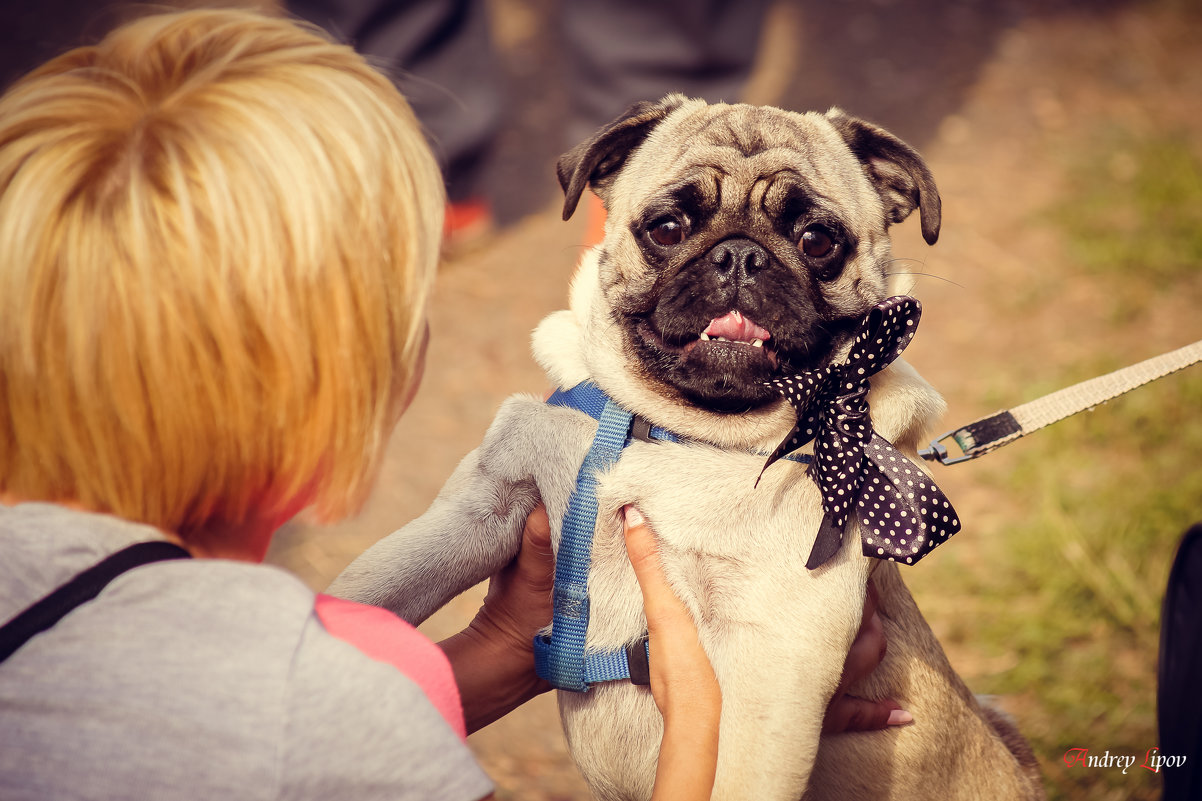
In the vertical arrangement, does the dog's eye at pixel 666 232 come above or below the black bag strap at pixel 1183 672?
above

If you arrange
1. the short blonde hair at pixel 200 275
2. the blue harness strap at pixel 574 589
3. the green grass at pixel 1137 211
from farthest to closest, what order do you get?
the green grass at pixel 1137 211 → the blue harness strap at pixel 574 589 → the short blonde hair at pixel 200 275

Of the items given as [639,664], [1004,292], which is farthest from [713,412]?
[1004,292]

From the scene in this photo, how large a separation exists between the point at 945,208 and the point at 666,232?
386cm

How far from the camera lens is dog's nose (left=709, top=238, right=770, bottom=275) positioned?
1916 mm

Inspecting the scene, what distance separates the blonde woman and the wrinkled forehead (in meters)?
0.90

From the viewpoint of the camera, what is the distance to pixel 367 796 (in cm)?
108

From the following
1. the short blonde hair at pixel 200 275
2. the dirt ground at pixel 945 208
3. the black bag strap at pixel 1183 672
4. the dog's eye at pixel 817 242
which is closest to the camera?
the short blonde hair at pixel 200 275

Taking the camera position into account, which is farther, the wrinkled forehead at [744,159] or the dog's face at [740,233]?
the wrinkled forehead at [744,159]

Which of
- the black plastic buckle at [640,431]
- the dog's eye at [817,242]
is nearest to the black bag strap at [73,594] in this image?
the black plastic buckle at [640,431]

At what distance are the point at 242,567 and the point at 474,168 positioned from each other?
4421 millimetres

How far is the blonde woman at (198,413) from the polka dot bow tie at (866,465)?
2.69ft

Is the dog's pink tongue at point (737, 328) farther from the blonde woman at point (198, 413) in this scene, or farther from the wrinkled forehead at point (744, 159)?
the blonde woman at point (198, 413)

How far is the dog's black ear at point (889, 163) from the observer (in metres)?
2.13

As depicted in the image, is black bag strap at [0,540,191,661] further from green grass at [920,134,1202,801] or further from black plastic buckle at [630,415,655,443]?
green grass at [920,134,1202,801]
